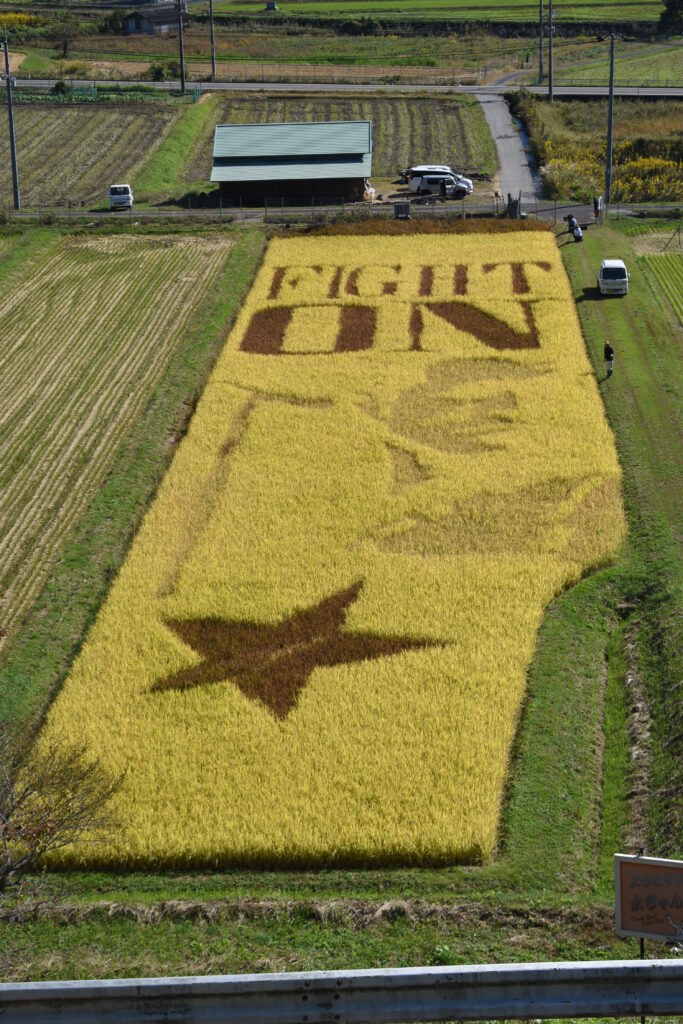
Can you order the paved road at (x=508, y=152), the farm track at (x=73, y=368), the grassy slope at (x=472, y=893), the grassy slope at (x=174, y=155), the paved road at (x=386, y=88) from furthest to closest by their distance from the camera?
the paved road at (x=386, y=88), the grassy slope at (x=174, y=155), the paved road at (x=508, y=152), the farm track at (x=73, y=368), the grassy slope at (x=472, y=893)

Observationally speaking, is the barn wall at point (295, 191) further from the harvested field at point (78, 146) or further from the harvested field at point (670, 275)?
the harvested field at point (670, 275)

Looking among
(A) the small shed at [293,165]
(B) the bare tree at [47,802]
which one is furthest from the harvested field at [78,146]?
(B) the bare tree at [47,802]

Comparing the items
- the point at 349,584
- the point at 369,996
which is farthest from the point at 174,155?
the point at 369,996

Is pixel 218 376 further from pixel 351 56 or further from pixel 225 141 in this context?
pixel 351 56

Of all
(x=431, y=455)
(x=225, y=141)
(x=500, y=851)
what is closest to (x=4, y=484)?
(x=431, y=455)

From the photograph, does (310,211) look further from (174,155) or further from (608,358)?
(608,358)

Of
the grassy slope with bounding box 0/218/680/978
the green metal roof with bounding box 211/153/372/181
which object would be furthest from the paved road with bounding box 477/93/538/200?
the grassy slope with bounding box 0/218/680/978
